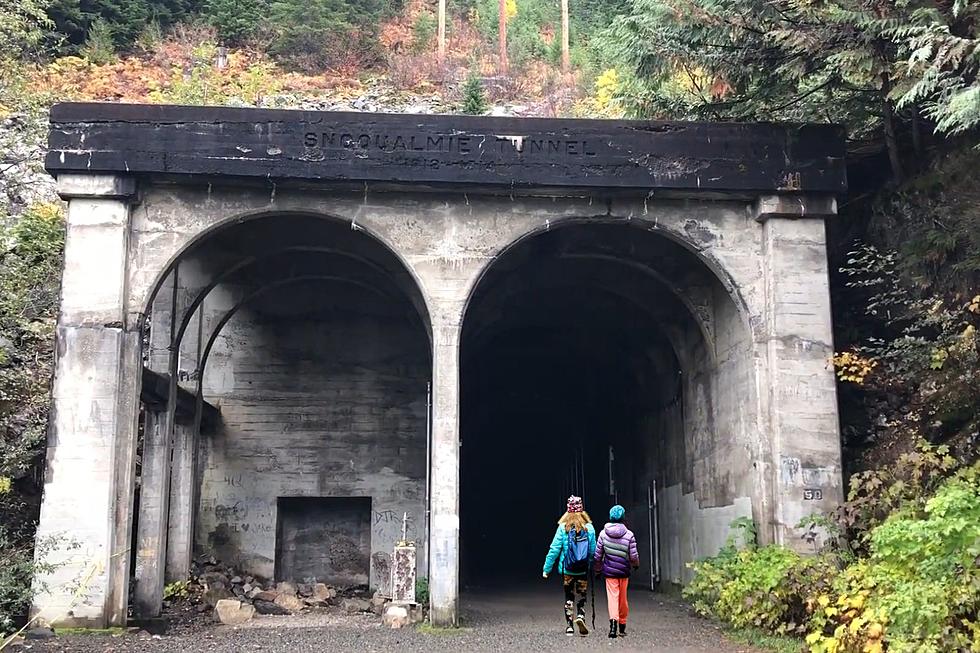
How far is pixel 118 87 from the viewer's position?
2925 cm

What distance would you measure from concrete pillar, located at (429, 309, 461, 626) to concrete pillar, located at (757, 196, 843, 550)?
426cm

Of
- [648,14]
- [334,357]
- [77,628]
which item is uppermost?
[648,14]

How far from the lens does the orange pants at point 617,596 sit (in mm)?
9367

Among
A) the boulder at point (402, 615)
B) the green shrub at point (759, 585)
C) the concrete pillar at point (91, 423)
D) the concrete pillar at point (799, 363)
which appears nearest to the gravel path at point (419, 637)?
the boulder at point (402, 615)

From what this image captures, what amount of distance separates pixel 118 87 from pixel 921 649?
27.7 metres

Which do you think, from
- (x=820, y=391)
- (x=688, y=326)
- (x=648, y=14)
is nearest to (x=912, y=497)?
(x=820, y=391)

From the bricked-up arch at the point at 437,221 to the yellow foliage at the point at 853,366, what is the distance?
0.31 m

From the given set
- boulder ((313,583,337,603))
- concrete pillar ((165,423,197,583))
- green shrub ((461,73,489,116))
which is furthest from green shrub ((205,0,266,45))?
boulder ((313,583,337,603))

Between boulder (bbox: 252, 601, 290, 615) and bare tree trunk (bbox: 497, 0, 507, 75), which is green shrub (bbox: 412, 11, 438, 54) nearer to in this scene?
bare tree trunk (bbox: 497, 0, 507, 75)

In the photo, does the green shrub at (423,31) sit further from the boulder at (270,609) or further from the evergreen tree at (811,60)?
the boulder at (270,609)

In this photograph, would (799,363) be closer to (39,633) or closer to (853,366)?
(853,366)

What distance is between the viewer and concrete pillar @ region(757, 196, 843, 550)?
12.8m

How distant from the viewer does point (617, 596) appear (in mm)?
9555

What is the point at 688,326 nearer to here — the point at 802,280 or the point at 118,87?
the point at 802,280
